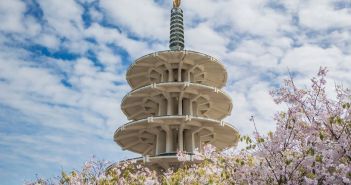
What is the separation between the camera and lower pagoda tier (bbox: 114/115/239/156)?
4269 cm

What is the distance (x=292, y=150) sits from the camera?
14.4 m

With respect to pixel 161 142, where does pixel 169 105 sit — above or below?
above

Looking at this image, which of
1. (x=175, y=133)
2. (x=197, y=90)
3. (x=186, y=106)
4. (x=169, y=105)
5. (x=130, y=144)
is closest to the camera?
(x=175, y=133)

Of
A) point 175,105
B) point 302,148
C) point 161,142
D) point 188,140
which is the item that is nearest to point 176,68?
point 175,105

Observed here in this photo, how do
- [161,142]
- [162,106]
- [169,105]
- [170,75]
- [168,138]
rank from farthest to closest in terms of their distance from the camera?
[170,75]
[162,106]
[169,105]
[161,142]
[168,138]

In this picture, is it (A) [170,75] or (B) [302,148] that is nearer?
(B) [302,148]

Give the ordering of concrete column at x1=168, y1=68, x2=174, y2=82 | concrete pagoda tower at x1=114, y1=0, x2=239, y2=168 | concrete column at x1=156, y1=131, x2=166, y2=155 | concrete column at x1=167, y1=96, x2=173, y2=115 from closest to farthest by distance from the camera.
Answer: concrete pagoda tower at x1=114, y1=0, x2=239, y2=168
concrete column at x1=156, y1=131, x2=166, y2=155
concrete column at x1=167, y1=96, x2=173, y2=115
concrete column at x1=168, y1=68, x2=174, y2=82

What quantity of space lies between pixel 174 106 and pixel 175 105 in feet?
0.79

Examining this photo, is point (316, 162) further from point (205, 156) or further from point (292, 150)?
point (205, 156)

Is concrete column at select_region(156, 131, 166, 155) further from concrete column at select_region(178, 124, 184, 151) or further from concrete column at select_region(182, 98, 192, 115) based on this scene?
concrete column at select_region(182, 98, 192, 115)

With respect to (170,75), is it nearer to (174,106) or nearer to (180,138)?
(174,106)

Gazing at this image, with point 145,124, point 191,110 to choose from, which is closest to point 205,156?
point 145,124

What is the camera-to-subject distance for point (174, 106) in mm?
47438

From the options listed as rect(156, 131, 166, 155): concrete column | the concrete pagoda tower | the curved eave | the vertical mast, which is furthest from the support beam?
the vertical mast
